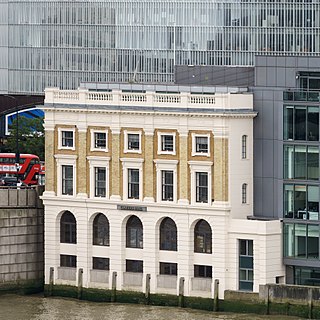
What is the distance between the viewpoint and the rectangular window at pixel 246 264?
117m

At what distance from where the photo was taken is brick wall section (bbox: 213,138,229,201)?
11700cm

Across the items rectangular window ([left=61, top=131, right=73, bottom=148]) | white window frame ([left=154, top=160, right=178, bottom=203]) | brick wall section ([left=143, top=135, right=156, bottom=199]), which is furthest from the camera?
rectangular window ([left=61, top=131, right=73, bottom=148])

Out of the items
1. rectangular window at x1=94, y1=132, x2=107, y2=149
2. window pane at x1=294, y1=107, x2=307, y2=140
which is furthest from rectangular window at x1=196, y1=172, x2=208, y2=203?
rectangular window at x1=94, y1=132, x2=107, y2=149

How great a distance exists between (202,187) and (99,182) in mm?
6073

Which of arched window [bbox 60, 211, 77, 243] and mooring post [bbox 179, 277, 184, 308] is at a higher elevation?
arched window [bbox 60, 211, 77, 243]

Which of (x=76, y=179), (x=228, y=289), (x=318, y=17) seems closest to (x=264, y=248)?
(x=228, y=289)

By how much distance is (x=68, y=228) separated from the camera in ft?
403

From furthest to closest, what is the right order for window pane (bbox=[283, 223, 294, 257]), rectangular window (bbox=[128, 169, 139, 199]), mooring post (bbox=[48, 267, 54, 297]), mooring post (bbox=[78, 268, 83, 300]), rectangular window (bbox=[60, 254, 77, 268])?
rectangular window (bbox=[60, 254, 77, 268]), mooring post (bbox=[48, 267, 54, 297]), mooring post (bbox=[78, 268, 83, 300]), rectangular window (bbox=[128, 169, 139, 199]), window pane (bbox=[283, 223, 294, 257])

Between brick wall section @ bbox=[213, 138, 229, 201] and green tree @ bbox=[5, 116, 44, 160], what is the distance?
145ft

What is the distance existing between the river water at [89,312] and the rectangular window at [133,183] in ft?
17.7

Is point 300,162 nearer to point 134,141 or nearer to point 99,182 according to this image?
point 134,141

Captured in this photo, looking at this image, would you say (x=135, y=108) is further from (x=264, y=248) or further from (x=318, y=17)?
(x=318, y=17)

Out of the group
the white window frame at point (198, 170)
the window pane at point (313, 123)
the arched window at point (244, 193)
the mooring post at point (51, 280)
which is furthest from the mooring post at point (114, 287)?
the window pane at point (313, 123)

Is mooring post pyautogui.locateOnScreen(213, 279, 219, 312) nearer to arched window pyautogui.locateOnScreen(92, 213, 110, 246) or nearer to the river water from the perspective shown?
the river water
